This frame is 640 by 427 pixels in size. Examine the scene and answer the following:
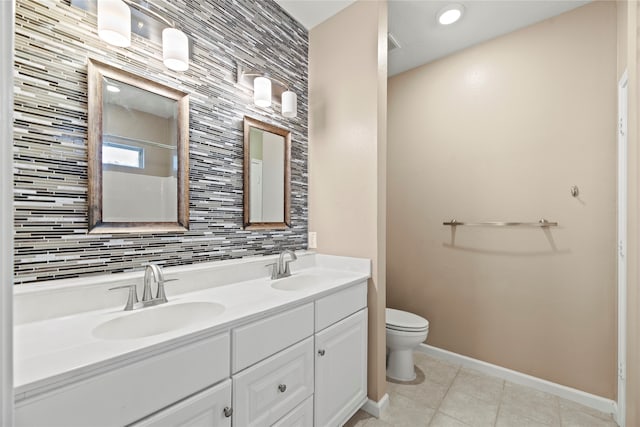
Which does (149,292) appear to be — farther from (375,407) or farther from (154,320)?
(375,407)

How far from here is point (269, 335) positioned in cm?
104

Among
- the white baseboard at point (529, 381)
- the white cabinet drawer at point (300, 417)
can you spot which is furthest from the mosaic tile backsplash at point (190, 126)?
the white baseboard at point (529, 381)

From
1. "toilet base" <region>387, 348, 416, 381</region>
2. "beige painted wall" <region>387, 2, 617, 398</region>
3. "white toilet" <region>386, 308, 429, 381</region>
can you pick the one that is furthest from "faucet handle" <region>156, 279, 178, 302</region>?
"beige painted wall" <region>387, 2, 617, 398</region>

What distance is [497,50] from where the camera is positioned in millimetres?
2047

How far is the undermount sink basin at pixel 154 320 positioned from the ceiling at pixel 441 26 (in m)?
1.93

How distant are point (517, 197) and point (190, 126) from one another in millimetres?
2208

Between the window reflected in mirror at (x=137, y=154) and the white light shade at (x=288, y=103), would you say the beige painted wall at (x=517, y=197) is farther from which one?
the window reflected in mirror at (x=137, y=154)

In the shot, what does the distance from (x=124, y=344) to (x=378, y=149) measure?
1.49 metres

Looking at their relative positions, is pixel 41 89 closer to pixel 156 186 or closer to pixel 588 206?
pixel 156 186

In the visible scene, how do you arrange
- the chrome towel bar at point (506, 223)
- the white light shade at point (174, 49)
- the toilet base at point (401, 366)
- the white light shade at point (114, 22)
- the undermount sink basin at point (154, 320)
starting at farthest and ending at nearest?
the toilet base at point (401, 366) < the chrome towel bar at point (506, 223) < the white light shade at point (174, 49) < the white light shade at point (114, 22) < the undermount sink basin at point (154, 320)

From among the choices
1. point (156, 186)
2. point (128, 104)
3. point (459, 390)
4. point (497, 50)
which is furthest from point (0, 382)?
point (497, 50)

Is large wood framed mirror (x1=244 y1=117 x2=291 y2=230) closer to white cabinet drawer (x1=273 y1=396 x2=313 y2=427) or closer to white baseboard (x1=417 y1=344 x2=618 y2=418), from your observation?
white cabinet drawer (x1=273 y1=396 x2=313 y2=427)

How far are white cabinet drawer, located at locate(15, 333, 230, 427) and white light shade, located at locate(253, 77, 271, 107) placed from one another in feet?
4.26

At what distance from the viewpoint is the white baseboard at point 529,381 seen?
65.5 inches
